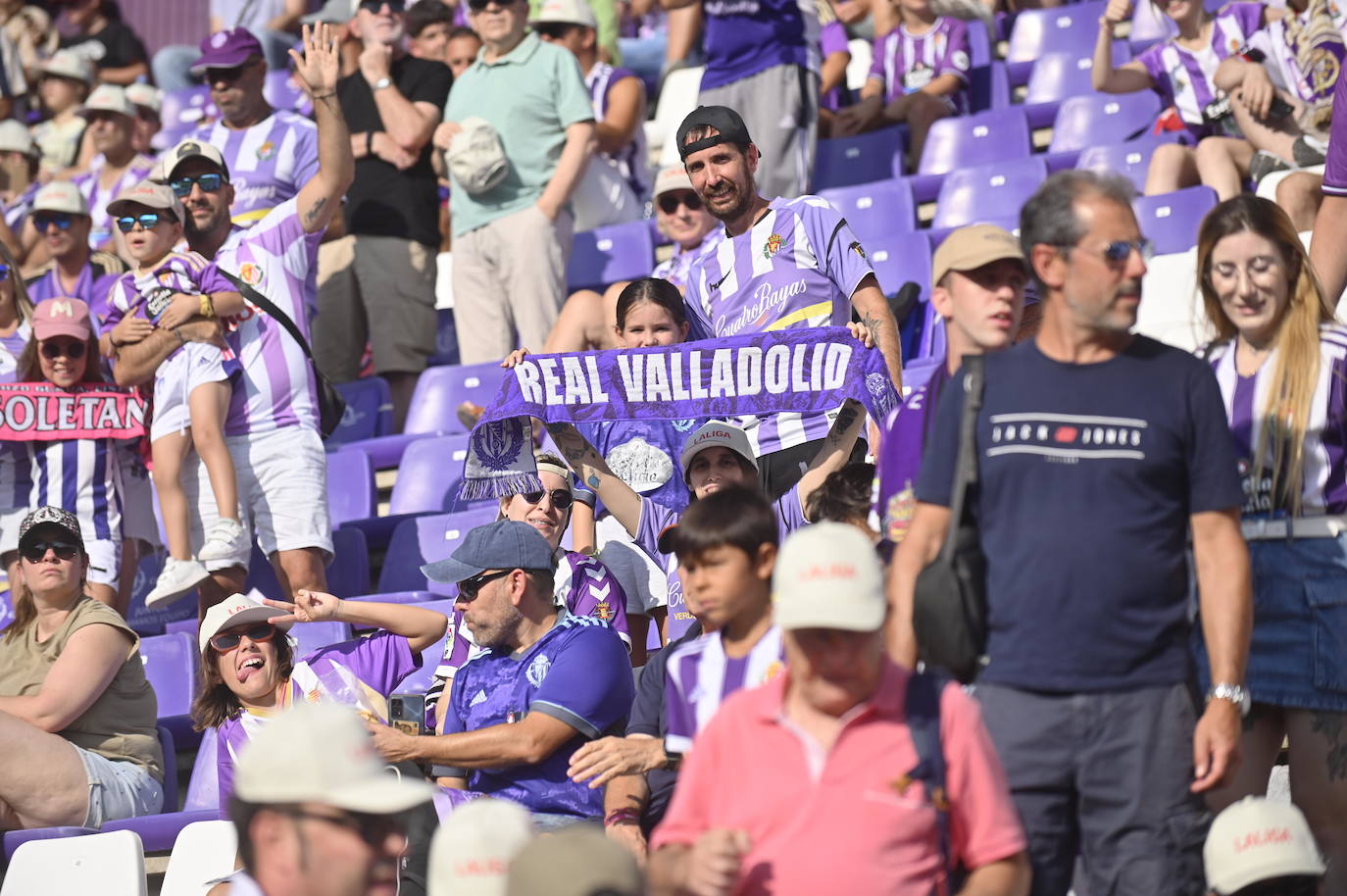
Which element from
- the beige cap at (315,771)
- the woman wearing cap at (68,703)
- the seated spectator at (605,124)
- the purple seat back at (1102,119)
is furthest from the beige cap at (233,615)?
the purple seat back at (1102,119)

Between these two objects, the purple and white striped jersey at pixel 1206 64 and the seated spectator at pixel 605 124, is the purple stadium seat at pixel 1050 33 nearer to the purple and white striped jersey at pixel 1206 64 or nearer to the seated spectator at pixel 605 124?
the purple and white striped jersey at pixel 1206 64

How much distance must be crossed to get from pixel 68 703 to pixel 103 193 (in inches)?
200

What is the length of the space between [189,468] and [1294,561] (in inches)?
161

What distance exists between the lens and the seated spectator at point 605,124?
8.63m

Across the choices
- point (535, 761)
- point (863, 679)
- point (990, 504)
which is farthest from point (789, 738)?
point (535, 761)

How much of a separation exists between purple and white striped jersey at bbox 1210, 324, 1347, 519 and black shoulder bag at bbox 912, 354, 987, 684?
24.8 inches

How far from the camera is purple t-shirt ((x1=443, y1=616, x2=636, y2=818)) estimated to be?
14.4ft

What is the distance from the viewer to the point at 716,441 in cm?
496

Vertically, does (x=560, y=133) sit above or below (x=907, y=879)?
above

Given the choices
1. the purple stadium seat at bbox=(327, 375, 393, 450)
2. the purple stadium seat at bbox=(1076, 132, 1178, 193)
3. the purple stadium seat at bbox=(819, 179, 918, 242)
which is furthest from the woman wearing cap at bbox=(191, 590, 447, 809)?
the purple stadium seat at bbox=(1076, 132, 1178, 193)

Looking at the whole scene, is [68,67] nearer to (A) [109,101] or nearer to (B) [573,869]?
(A) [109,101]

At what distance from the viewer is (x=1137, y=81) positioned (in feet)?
27.8

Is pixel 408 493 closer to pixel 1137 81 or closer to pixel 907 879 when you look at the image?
pixel 1137 81

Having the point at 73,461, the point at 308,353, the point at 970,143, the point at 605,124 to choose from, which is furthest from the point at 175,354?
the point at 970,143
